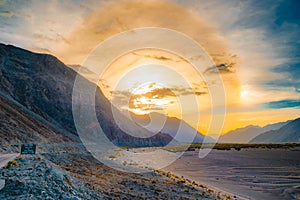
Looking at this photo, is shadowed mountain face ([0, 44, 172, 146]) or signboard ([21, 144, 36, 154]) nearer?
signboard ([21, 144, 36, 154])

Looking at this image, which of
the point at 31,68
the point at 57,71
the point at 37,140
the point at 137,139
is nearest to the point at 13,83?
the point at 31,68

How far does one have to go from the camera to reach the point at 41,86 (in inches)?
4882

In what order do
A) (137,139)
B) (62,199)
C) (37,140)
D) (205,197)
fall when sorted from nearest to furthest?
1. (62,199)
2. (205,197)
3. (37,140)
4. (137,139)

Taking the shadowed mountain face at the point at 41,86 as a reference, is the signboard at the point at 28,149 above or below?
below

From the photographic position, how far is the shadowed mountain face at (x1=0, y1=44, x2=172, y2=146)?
4301 inches

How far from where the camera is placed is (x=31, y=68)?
128500 millimetres

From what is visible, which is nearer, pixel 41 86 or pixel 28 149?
pixel 28 149

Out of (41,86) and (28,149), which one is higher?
(41,86)

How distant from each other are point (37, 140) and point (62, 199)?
60976 mm

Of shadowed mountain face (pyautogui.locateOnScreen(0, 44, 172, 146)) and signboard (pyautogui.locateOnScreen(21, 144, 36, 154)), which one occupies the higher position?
shadowed mountain face (pyautogui.locateOnScreen(0, 44, 172, 146))

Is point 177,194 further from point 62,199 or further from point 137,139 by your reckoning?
point 137,139

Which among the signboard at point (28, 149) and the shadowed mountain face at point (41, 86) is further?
the shadowed mountain face at point (41, 86)

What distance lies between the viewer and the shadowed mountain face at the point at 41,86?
358ft

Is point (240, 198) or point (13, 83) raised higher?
point (13, 83)
